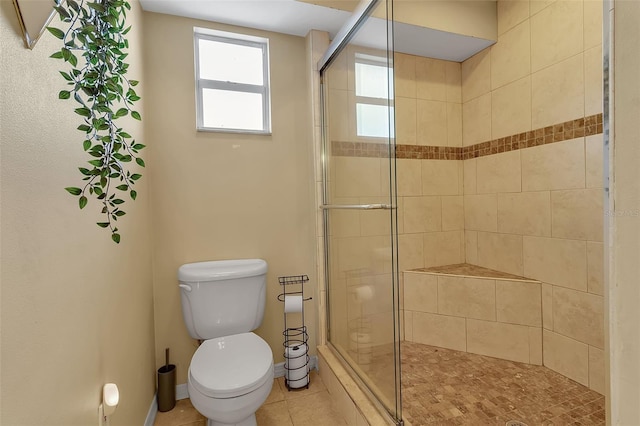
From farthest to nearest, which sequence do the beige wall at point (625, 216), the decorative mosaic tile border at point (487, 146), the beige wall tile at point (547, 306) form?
1. the beige wall tile at point (547, 306)
2. the decorative mosaic tile border at point (487, 146)
3. the beige wall at point (625, 216)

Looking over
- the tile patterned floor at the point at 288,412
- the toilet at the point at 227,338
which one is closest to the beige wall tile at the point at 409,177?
the toilet at the point at 227,338

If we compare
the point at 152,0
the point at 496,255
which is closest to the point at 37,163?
the point at 152,0

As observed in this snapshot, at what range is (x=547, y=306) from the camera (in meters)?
2.02

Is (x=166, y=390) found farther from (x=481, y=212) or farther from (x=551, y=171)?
(x=551, y=171)

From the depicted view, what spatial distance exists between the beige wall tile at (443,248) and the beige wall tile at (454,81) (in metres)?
1.18

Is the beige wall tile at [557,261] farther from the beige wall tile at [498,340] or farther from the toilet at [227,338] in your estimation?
the toilet at [227,338]

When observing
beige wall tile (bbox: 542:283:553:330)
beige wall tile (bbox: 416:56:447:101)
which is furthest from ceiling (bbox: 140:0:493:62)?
beige wall tile (bbox: 542:283:553:330)

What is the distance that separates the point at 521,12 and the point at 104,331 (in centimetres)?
302

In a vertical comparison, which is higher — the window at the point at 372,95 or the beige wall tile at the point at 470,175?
the window at the point at 372,95

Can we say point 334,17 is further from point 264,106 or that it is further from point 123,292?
point 123,292

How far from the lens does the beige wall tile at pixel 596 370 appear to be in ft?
5.61

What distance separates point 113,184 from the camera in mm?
1283

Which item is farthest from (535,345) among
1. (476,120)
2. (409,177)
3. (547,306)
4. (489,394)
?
(476,120)

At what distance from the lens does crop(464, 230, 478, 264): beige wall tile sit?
8.57ft
